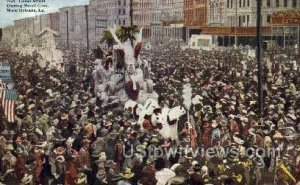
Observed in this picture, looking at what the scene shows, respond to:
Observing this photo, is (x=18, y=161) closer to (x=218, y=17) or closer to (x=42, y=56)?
(x=42, y=56)

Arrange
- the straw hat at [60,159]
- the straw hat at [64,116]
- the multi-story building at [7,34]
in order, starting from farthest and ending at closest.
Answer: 1. the straw hat at [64,116]
2. the straw hat at [60,159]
3. the multi-story building at [7,34]

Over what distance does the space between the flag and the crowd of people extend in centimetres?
7

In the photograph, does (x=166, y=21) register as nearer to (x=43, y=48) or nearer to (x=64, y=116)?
(x=43, y=48)

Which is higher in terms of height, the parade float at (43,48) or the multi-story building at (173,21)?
the multi-story building at (173,21)

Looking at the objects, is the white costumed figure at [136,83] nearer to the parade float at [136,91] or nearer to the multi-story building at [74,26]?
the parade float at [136,91]

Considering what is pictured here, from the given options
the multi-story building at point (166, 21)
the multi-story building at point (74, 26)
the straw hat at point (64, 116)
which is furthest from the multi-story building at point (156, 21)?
the straw hat at point (64, 116)

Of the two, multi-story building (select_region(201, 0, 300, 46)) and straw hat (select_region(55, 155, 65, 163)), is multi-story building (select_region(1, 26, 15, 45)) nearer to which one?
straw hat (select_region(55, 155, 65, 163))

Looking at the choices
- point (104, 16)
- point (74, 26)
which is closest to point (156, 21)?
point (104, 16)

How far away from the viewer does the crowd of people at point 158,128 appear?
24.3ft

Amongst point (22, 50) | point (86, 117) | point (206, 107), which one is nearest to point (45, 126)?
point (86, 117)

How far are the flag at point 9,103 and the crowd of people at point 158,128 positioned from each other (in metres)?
0.07

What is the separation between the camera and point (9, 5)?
7324 millimetres

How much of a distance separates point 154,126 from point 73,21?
1.69 meters

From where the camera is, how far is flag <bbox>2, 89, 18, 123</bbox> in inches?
295
